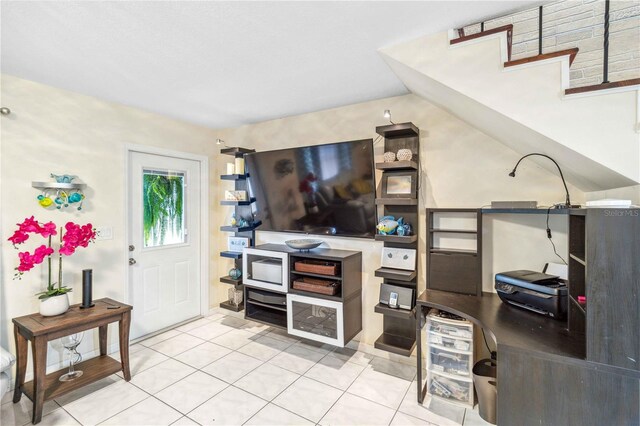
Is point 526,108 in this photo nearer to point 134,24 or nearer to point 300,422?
point 134,24

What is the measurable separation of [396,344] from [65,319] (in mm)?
2613

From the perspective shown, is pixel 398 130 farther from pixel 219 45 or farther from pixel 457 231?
pixel 219 45

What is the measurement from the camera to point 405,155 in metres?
2.45

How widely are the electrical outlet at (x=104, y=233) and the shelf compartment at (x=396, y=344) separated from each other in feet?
9.08

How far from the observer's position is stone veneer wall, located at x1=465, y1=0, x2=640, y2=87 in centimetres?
163

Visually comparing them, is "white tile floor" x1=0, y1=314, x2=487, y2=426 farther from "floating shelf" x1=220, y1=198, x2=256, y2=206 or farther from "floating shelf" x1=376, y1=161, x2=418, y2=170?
"floating shelf" x1=376, y1=161, x2=418, y2=170

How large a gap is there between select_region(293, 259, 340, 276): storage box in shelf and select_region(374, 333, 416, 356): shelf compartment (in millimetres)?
710

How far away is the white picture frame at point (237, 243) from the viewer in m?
3.58

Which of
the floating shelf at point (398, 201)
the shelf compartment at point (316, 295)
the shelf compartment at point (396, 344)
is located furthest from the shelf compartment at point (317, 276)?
the floating shelf at point (398, 201)

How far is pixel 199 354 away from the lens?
2.86 metres

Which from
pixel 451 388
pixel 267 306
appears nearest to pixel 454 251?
pixel 451 388

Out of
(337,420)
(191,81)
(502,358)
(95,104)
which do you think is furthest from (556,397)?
(95,104)

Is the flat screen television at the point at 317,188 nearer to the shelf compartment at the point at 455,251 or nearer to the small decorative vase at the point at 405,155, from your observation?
the small decorative vase at the point at 405,155

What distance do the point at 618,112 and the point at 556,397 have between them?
51.4 inches
